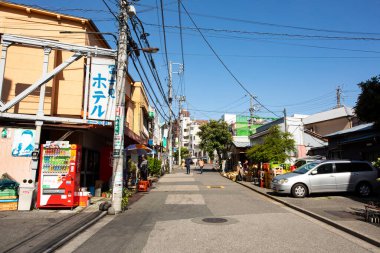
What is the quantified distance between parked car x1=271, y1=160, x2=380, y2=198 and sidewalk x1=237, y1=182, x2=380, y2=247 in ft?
1.35

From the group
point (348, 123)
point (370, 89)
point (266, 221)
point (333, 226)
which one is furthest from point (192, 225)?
point (348, 123)

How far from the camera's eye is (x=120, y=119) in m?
11.4

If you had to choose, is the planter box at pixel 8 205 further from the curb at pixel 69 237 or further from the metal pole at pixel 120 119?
the metal pole at pixel 120 119

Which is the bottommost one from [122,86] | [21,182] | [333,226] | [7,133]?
[333,226]

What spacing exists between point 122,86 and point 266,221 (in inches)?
255

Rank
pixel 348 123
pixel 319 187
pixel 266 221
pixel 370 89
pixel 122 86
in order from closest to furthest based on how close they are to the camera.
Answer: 1. pixel 266 221
2. pixel 122 86
3. pixel 370 89
4. pixel 319 187
5. pixel 348 123

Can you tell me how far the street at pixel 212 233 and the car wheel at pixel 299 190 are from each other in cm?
307

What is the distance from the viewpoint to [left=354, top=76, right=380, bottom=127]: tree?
1337 cm

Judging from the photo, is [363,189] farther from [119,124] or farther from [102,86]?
[102,86]

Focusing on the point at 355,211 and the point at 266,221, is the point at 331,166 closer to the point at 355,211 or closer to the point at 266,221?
the point at 355,211

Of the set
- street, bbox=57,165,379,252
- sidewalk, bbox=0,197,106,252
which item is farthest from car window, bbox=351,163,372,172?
sidewalk, bbox=0,197,106,252

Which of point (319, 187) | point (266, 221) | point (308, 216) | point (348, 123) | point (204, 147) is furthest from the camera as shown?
point (204, 147)

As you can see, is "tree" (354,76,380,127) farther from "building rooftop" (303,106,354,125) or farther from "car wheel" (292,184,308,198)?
"building rooftop" (303,106,354,125)

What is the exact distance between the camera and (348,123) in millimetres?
32188
